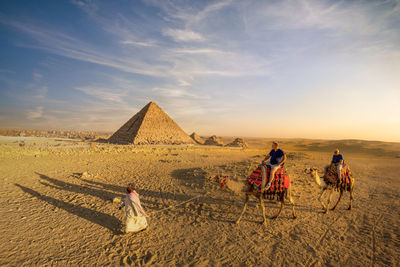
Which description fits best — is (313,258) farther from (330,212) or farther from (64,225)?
(64,225)

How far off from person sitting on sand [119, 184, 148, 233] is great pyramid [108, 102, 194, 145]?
34799 millimetres

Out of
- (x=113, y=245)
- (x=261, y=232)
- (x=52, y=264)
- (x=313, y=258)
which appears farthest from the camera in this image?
(x=261, y=232)

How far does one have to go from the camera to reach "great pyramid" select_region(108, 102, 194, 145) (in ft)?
132

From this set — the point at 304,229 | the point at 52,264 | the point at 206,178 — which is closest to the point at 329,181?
the point at 304,229

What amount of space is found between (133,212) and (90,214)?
2.22 m

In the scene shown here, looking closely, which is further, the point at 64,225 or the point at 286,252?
the point at 64,225

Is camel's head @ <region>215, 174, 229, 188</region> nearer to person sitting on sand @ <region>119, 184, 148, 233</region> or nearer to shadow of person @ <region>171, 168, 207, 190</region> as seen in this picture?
shadow of person @ <region>171, 168, 207, 190</region>

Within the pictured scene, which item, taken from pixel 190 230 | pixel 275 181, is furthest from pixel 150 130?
pixel 275 181

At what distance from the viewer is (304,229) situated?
4895mm

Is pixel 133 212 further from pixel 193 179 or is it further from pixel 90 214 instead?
pixel 193 179

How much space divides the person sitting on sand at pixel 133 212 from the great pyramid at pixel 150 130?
34.8m

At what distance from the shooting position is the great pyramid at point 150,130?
4028 cm

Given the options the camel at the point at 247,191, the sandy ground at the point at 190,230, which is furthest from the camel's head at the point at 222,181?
the sandy ground at the point at 190,230

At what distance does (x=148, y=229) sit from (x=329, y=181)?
6.08 metres
